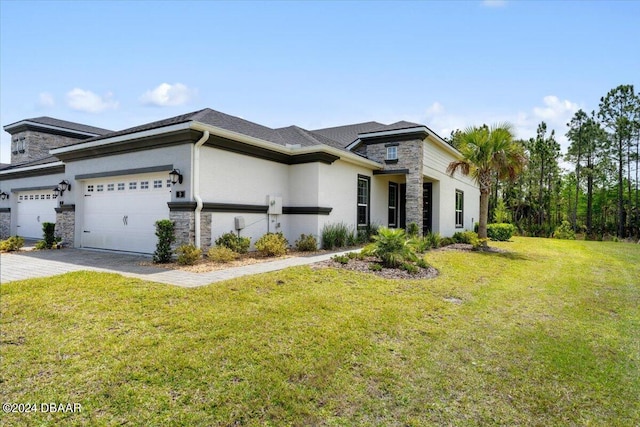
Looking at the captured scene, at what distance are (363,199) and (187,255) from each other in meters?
8.26

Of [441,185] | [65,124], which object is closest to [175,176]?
[441,185]

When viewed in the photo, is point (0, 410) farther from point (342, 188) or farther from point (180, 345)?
point (342, 188)

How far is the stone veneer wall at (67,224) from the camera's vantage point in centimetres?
1255

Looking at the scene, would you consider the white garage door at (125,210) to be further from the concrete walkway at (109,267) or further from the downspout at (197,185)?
the downspout at (197,185)

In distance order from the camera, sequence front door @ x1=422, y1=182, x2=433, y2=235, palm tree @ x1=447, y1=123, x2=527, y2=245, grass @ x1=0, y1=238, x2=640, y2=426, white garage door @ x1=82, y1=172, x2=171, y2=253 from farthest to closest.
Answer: front door @ x1=422, y1=182, x2=433, y2=235
palm tree @ x1=447, y1=123, x2=527, y2=245
white garage door @ x1=82, y1=172, x2=171, y2=253
grass @ x1=0, y1=238, x2=640, y2=426

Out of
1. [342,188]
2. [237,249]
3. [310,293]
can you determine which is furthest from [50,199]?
[310,293]

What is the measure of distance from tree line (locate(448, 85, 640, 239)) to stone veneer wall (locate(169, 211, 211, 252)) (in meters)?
21.7

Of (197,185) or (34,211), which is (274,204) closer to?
(197,185)

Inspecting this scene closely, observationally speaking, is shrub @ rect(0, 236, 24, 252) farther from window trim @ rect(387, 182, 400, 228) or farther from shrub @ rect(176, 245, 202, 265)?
window trim @ rect(387, 182, 400, 228)

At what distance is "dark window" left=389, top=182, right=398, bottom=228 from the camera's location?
56.0 ft

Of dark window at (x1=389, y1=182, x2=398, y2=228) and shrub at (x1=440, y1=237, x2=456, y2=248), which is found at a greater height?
dark window at (x1=389, y1=182, x2=398, y2=228)

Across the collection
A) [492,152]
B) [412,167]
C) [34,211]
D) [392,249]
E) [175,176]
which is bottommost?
[392,249]

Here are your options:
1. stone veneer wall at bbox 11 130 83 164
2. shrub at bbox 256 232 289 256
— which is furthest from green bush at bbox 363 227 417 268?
stone veneer wall at bbox 11 130 83 164

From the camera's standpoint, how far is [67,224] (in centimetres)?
1274
